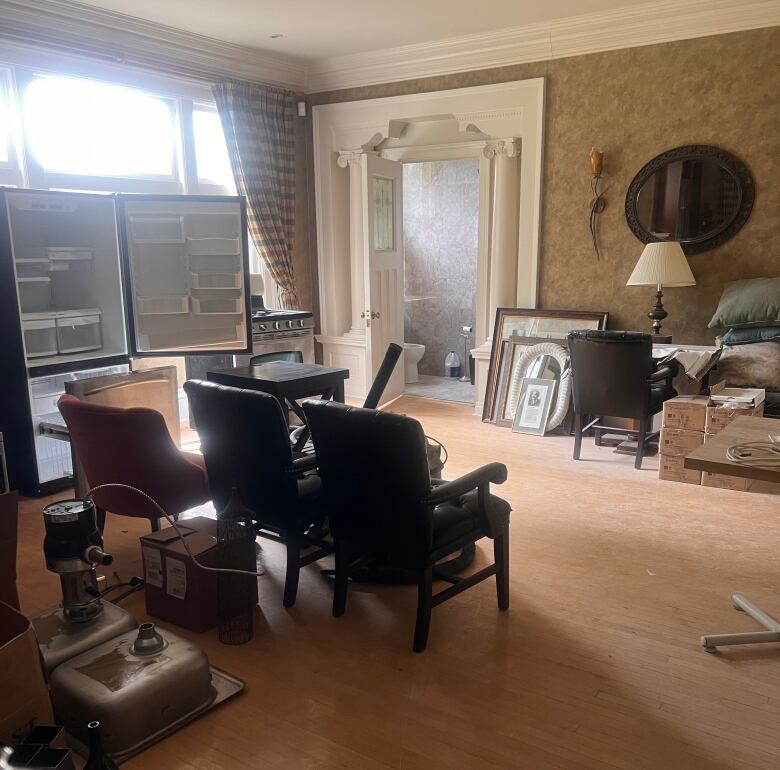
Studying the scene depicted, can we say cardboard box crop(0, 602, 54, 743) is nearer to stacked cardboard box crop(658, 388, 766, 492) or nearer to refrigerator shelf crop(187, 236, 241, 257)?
refrigerator shelf crop(187, 236, 241, 257)

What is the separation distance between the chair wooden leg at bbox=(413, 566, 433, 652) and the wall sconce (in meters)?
3.51

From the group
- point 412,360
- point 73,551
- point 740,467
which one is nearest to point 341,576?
point 73,551

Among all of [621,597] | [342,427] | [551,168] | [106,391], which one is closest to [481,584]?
[621,597]

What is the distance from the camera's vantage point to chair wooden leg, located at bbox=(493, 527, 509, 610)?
264 cm

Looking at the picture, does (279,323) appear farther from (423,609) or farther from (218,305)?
(423,609)

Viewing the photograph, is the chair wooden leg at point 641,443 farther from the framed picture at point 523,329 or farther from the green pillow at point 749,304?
the framed picture at point 523,329

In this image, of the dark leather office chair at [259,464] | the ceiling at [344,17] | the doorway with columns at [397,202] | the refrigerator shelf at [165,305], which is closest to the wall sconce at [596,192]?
the doorway with columns at [397,202]

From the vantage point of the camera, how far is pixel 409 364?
286 inches

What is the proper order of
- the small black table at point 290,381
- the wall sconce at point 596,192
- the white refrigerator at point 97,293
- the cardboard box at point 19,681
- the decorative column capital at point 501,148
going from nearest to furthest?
the cardboard box at point 19,681
the small black table at point 290,381
the white refrigerator at point 97,293
the wall sconce at point 596,192
the decorative column capital at point 501,148

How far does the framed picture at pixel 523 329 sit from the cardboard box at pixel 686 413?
3.72 ft

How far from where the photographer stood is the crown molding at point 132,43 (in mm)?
4105

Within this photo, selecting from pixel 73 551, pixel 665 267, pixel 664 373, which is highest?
pixel 665 267

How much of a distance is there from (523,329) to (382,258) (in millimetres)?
1447

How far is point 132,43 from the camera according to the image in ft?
15.5
